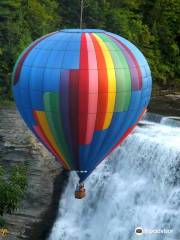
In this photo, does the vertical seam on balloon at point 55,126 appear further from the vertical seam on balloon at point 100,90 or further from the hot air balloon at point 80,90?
the vertical seam on balloon at point 100,90

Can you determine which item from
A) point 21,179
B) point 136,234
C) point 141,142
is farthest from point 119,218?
point 21,179

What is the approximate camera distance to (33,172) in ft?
69.8

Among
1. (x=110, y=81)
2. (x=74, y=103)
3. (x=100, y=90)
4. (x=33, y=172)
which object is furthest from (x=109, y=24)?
(x=74, y=103)

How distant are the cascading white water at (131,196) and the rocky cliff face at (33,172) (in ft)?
1.57

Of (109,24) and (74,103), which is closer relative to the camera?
(74,103)

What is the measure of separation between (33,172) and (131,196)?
3.57m

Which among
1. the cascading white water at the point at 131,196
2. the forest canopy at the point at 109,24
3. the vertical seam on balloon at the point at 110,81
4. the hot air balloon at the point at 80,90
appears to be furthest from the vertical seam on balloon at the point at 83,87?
the forest canopy at the point at 109,24

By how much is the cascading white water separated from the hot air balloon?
6835 millimetres

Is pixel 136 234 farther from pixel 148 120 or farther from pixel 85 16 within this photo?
pixel 85 16

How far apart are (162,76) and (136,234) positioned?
1546 centimetres

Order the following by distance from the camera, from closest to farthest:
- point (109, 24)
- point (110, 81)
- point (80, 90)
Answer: point (80, 90) → point (110, 81) → point (109, 24)

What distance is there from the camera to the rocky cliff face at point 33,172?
21.0 meters

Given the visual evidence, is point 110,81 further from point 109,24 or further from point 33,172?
point 109,24

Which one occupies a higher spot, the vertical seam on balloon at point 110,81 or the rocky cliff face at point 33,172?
the vertical seam on balloon at point 110,81
